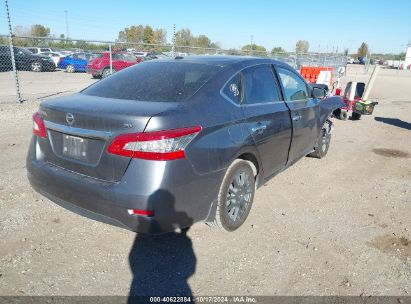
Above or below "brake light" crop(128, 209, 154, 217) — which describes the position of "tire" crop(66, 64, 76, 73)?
below

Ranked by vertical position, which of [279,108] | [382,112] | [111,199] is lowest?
[382,112]

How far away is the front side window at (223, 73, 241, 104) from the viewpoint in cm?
329

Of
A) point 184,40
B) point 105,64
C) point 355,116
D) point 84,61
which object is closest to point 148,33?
point 184,40

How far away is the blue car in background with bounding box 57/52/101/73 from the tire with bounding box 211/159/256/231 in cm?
2341

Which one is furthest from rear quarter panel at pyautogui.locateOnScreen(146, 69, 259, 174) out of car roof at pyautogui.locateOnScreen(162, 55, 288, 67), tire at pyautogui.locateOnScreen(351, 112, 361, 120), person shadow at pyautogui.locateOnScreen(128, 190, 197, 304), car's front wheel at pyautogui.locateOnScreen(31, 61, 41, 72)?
car's front wheel at pyautogui.locateOnScreen(31, 61, 41, 72)

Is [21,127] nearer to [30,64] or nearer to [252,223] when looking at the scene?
[252,223]

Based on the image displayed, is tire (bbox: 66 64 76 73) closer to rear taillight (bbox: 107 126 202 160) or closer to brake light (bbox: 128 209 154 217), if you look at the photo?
rear taillight (bbox: 107 126 202 160)

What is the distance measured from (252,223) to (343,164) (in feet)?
9.53

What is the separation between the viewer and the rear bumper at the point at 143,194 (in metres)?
2.57

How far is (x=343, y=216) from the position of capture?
13.2 feet

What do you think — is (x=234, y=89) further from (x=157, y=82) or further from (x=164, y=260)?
(x=164, y=260)

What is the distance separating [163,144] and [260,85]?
1.72m

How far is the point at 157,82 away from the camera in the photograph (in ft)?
11.0

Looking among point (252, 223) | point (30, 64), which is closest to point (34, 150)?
point (252, 223)
